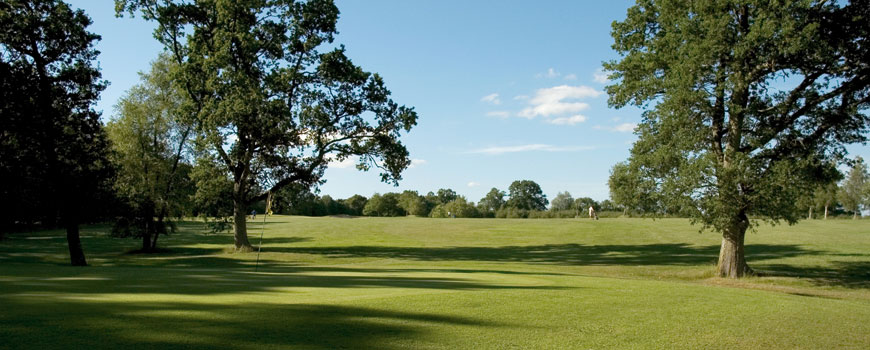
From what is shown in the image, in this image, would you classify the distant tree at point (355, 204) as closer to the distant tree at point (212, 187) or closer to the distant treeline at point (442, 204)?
the distant treeline at point (442, 204)

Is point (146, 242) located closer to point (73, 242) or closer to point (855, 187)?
point (73, 242)

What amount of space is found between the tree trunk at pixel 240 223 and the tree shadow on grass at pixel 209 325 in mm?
Result: 29128

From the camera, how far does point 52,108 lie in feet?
81.5

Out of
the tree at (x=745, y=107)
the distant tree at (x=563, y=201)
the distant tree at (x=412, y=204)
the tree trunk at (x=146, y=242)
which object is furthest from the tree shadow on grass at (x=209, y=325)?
the distant tree at (x=563, y=201)

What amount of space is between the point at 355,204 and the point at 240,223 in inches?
5133

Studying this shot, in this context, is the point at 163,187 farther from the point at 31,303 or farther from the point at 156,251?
the point at 31,303

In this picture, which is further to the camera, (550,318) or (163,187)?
(163,187)

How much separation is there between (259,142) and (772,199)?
27511 mm

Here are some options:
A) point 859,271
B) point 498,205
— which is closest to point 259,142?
point 859,271

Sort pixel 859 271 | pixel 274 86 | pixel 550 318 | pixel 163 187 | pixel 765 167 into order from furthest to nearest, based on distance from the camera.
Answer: pixel 163 187 → pixel 274 86 → pixel 859 271 → pixel 765 167 → pixel 550 318

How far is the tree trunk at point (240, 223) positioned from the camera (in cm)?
3719

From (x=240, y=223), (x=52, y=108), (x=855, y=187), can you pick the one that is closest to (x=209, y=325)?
(x=52, y=108)

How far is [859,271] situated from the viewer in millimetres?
27781

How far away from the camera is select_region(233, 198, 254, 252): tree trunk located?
1464 inches
